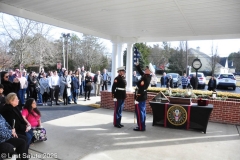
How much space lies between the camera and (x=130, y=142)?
14.2ft

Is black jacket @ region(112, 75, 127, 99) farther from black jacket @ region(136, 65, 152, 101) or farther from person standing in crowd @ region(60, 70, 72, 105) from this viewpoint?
person standing in crowd @ region(60, 70, 72, 105)

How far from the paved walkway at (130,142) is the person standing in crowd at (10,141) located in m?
0.58

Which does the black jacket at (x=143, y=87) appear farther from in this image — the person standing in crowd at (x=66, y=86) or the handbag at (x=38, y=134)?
the person standing in crowd at (x=66, y=86)

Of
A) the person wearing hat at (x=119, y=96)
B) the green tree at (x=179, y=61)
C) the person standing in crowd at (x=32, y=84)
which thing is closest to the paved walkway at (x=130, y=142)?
the person wearing hat at (x=119, y=96)

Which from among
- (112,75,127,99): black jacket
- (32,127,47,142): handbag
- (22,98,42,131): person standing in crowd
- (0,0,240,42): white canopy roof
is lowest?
(32,127,47,142): handbag

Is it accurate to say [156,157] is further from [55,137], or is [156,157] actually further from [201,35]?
[201,35]

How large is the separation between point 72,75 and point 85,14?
4.26 metres

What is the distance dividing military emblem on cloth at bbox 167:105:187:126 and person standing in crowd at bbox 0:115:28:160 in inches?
144

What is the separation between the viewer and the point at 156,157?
3.63 m

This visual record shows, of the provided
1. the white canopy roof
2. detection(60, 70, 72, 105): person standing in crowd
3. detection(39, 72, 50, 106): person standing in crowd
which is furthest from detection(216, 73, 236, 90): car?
detection(39, 72, 50, 106): person standing in crowd

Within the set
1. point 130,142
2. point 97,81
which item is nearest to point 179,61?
point 97,81

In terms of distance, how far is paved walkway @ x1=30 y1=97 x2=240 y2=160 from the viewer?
3703 millimetres

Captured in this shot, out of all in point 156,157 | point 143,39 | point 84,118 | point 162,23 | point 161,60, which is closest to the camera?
point 156,157

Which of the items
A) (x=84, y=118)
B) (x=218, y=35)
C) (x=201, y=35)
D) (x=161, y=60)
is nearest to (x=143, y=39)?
(x=201, y=35)
